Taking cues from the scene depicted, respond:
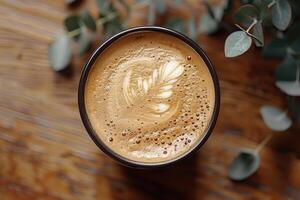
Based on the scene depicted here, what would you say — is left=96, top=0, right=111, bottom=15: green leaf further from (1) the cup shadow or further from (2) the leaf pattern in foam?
(1) the cup shadow

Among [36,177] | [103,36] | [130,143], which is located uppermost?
[103,36]

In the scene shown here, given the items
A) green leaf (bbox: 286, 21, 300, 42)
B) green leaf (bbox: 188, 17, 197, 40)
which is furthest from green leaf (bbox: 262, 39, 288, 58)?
green leaf (bbox: 188, 17, 197, 40)

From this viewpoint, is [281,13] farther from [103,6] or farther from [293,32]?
[103,6]

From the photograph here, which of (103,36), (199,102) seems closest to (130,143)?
(199,102)

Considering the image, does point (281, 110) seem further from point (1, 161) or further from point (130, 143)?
point (1, 161)

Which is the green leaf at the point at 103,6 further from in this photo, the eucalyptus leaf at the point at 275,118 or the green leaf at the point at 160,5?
the eucalyptus leaf at the point at 275,118

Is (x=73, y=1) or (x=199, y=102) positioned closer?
(x=199, y=102)
